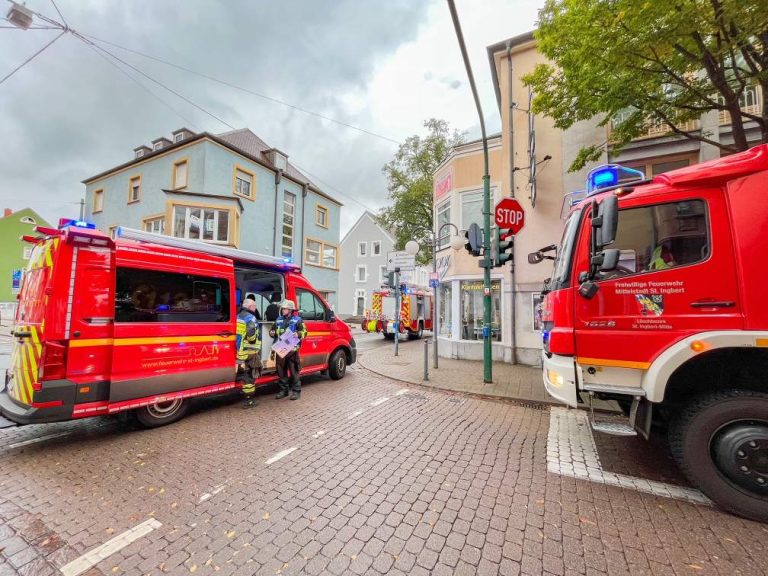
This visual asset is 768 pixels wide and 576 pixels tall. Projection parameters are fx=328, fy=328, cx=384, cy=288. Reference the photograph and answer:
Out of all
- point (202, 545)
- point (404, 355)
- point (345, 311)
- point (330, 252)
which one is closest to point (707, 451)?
point (202, 545)

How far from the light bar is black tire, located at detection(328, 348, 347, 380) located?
2.57m

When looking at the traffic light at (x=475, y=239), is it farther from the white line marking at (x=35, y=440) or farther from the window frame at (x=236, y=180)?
the window frame at (x=236, y=180)

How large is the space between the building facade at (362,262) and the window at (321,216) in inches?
365

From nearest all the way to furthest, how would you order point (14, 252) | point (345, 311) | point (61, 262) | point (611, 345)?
point (611, 345) → point (61, 262) → point (14, 252) → point (345, 311)

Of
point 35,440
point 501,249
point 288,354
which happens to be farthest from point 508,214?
point 35,440

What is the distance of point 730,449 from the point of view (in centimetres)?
282

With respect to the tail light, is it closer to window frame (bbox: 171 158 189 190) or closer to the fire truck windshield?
the fire truck windshield

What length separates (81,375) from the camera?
156 inches

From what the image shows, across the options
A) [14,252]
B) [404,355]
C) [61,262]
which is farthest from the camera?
[14,252]

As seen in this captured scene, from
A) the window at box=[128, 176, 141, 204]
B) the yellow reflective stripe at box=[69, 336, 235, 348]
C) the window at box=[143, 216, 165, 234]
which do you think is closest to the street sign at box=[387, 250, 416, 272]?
the yellow reflective stripe at box=[69, 336, 235, 348]

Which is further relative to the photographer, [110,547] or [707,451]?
[707,451]

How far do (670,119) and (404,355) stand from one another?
953 cm

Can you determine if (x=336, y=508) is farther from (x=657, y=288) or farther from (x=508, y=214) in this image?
(x=508, y=214)

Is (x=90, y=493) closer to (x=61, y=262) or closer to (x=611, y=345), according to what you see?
(x=61, y=262)
